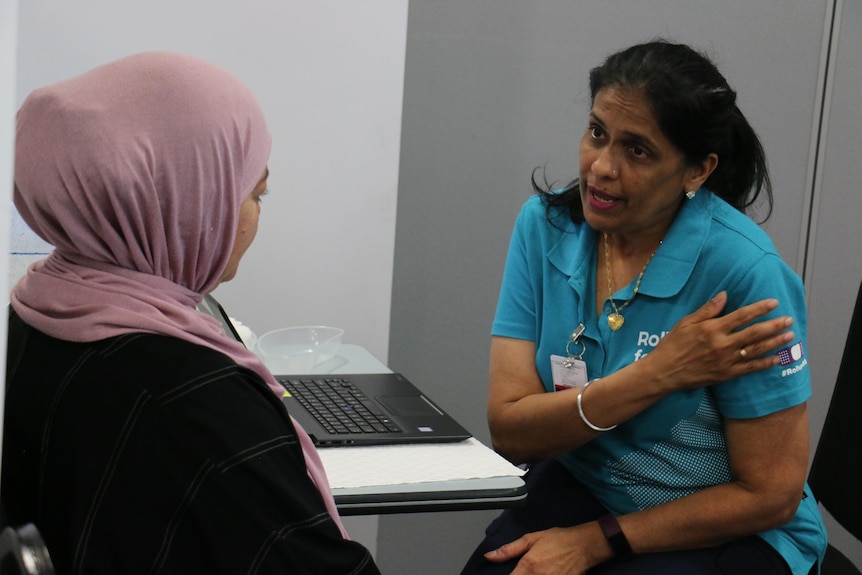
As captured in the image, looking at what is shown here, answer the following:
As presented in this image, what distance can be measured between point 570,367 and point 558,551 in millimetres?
303

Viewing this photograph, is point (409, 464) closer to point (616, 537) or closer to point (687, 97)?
point (616, 537)

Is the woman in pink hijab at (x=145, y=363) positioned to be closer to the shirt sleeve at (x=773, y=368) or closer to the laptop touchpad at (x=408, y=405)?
the laptop touchpad at (x=408, y=405)

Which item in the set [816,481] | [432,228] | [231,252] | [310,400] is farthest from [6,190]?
[432,228]

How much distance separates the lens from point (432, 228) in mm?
2557

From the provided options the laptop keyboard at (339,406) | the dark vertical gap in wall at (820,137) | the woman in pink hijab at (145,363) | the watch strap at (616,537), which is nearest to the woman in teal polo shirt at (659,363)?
the watch strap at (616,537)

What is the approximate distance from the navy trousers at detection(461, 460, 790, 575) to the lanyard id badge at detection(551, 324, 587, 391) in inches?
7.1

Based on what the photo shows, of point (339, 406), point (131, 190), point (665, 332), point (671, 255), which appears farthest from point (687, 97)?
point (131, 190)

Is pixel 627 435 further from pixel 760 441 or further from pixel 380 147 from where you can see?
pixel 380 147

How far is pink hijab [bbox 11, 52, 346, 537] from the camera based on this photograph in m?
1.03

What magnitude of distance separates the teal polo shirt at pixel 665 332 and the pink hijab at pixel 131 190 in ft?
2.19

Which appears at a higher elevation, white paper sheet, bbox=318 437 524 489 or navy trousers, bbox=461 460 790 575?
white paper sheet, bbox=318 437 524 489

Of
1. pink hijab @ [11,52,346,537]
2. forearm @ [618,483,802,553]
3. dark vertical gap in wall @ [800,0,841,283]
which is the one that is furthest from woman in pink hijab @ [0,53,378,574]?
dark vertical gap in wall @ [800,0,841,283]

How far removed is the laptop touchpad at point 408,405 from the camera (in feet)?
5.46

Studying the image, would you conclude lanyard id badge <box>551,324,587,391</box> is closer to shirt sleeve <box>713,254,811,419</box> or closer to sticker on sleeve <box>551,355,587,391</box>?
sticker on sleeve <box>551,355,587,391</box>
